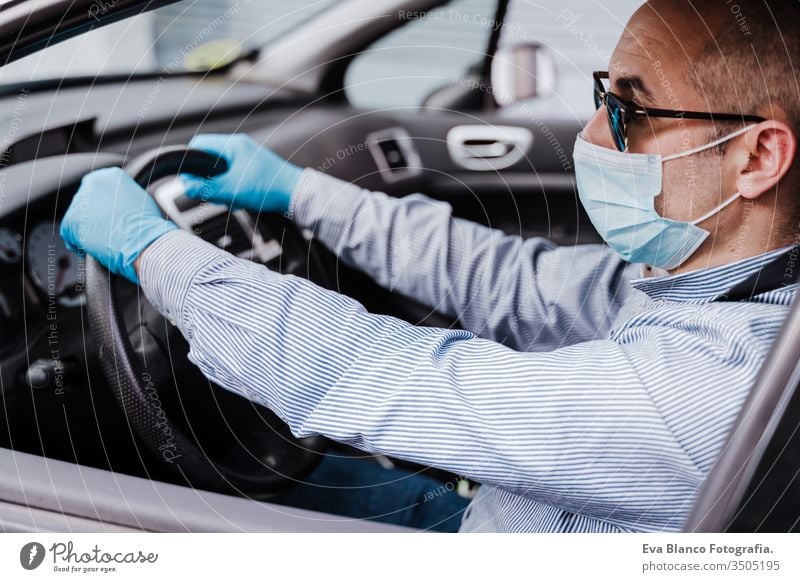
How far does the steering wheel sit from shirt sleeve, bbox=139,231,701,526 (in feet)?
0.37

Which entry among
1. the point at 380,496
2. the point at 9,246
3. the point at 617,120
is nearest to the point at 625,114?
the point at 617,120

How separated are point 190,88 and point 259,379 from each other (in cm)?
46

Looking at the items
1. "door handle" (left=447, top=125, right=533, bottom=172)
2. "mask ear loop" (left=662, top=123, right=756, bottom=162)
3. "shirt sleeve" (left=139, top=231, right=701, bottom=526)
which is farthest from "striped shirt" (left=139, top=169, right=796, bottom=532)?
"door handle" (left=447, top=125, right=533, bottom=172)

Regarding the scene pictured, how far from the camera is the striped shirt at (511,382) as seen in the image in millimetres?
656

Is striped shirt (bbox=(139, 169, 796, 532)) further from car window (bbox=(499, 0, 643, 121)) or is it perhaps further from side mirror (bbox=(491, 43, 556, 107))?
side mirror (bbox=(491, 43, 556, 107))

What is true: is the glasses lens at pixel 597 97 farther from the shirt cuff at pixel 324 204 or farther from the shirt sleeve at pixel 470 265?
the shirt cuff at pixel 324 204

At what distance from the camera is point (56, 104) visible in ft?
2.94

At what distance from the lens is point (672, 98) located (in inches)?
30.1

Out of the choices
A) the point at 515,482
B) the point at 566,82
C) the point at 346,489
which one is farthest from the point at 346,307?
the point at 566,82

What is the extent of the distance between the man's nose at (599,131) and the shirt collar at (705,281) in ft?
0.53

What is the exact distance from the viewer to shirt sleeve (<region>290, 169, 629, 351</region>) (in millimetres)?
970

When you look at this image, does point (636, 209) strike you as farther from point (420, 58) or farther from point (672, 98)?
point (420, 58)

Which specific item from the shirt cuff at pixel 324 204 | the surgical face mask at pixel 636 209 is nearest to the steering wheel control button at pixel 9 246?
the shirt cuff at pixel 324 204

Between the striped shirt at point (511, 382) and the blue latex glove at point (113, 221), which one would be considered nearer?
the striped shirt at point (511, 382)
